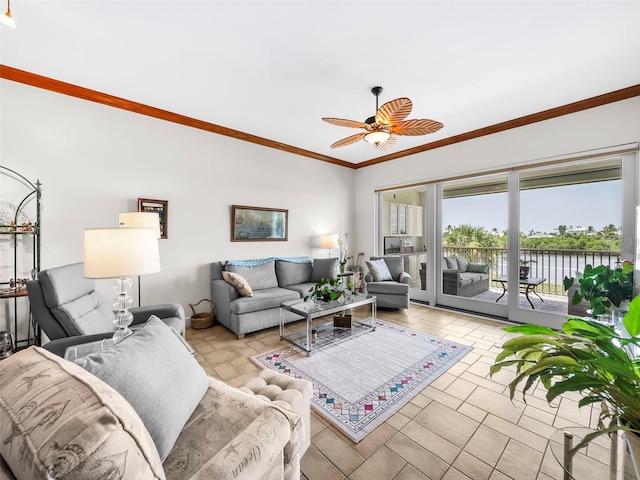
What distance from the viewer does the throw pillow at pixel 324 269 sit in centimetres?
456

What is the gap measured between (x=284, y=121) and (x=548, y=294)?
4.27m

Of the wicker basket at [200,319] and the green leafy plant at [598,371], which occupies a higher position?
the green leafy plant at [598,371]

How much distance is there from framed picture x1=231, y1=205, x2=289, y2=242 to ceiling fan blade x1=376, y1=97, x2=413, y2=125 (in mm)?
2491

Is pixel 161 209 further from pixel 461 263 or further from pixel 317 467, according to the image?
pixel 461 263

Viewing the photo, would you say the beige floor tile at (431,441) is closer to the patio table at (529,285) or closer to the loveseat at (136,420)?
the loveseat at (136,420)

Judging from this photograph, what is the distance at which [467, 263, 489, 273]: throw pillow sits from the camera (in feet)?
13.9

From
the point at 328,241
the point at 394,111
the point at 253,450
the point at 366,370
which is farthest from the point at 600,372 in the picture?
the point at 328,241

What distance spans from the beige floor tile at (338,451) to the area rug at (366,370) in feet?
0.28

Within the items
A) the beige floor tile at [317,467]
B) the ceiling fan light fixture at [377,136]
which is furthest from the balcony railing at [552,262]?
Answer: the beige floor tile at [317,467]

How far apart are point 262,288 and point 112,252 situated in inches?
99.8

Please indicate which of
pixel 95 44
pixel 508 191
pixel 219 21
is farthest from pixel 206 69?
pixel 508 191

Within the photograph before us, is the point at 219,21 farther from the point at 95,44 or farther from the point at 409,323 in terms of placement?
the point at 409,323

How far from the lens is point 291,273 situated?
4375mm

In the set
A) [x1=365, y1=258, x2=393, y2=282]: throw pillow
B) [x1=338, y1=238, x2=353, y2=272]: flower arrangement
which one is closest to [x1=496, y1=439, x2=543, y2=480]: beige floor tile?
[x1=365, y1=258, x2=393, y2=282]: throw pillow
